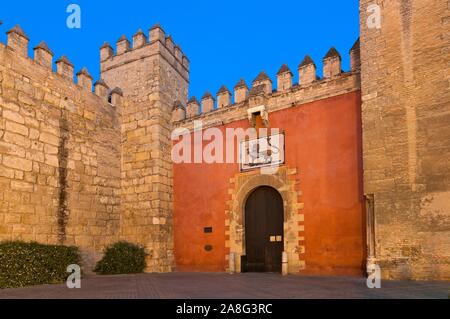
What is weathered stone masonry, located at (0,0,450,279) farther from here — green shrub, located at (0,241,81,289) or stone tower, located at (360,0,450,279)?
green shrub, located at (0,241,81,289)

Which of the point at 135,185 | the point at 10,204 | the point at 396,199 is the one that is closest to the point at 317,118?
the point at 396,199

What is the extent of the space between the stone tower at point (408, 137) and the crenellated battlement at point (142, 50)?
20.4 ft

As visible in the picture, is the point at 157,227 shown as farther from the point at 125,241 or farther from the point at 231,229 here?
the point at 231,229

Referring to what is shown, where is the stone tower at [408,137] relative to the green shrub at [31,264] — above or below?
above

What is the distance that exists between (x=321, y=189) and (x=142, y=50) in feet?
22.2

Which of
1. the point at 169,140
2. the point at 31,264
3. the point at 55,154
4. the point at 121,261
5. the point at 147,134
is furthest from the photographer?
the point at 169,140

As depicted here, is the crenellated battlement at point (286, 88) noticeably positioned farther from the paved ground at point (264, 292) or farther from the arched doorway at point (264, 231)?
the paved ground at point (264, 292)

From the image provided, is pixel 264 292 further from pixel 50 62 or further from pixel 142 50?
pixel 142 50

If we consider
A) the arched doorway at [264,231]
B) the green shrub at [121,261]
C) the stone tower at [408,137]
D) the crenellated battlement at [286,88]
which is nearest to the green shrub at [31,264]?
the green shrub at [121,261]

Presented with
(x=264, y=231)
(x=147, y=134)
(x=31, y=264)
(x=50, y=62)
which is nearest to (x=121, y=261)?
(x=31, y=264)

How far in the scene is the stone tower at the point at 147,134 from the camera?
1093 centimetres

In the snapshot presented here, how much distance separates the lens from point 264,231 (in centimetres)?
1003

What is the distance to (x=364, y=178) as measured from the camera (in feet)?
26.1
